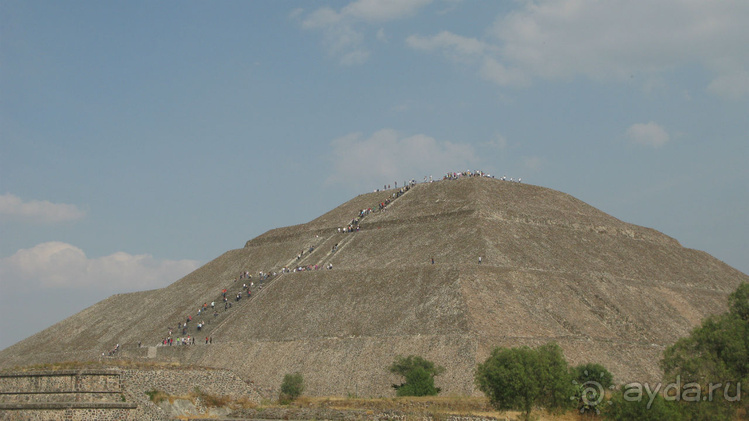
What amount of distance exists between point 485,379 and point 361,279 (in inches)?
1138

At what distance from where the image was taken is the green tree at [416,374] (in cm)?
4709

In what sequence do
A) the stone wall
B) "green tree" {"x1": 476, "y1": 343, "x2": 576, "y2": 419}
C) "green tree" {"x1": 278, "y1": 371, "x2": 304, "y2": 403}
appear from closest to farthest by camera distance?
the stone wall, "green tree" {"x1": 476, "y1": 343, "x2": 576, "y2": 419}, "green tree" {"x1": 278, "y1": 371, "x2": 304, "y2": 403}

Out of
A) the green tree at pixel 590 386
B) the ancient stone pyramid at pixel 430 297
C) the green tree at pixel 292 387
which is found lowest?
the green tree at pixel 590 386

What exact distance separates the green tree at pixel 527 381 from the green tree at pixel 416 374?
8724 millimetres

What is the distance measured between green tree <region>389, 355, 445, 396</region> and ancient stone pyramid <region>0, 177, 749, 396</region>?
943 mm

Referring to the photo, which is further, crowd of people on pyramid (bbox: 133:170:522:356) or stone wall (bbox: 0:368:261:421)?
crowd of people on pyramid (bbox: 133:170:522:356)

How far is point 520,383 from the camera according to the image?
37062mm

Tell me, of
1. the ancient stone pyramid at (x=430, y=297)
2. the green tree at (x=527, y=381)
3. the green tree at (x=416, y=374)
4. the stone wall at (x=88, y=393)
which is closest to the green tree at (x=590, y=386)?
the green tree at (x=527, y=381)

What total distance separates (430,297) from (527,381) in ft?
73.9

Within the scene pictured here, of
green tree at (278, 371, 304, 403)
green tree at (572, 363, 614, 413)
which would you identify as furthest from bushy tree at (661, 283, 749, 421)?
green tree at (278, 371, 304, 403)

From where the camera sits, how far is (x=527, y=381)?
37031 mm

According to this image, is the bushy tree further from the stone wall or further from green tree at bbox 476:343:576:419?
the stone wall

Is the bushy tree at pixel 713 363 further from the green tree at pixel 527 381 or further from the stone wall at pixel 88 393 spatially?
the stone wall at pixel 88 393

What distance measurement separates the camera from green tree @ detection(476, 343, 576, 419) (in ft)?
122
